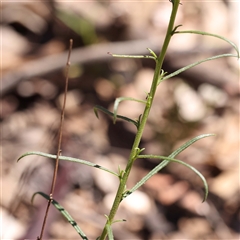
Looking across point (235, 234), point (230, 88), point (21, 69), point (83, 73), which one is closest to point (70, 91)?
point (83, 73)

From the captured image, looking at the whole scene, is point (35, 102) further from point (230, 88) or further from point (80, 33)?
point (230, 88)

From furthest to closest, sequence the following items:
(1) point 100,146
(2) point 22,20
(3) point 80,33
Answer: (2) point 22,20, (3) point 80,33, (1) point 100,146

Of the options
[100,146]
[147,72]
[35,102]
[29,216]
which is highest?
[147,72]

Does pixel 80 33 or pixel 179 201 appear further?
pixel 80 33

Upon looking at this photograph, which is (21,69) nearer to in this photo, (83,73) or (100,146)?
(83,73)

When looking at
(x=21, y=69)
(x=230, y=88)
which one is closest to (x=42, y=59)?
(x=21, y=69)

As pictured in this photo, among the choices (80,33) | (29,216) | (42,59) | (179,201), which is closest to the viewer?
(29,216)

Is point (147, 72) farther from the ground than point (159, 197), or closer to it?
farther from the ground
